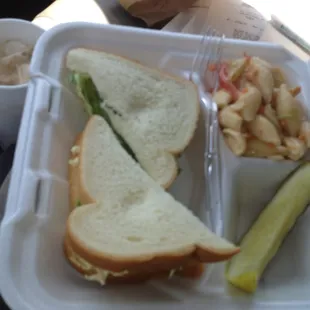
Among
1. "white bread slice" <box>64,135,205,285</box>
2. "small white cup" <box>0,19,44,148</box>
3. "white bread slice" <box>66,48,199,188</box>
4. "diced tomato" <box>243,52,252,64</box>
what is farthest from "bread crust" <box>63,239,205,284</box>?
"diced tomato" <box>243,52,252,64</box>

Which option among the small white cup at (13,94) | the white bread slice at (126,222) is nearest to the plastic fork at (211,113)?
the white bread slice at (126,222)

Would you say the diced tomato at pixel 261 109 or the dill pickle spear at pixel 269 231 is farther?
the diced tomato at pixel 261 109

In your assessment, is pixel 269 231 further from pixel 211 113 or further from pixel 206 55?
pixel 206 55

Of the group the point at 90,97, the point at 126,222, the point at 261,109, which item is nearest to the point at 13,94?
the point at 90,97

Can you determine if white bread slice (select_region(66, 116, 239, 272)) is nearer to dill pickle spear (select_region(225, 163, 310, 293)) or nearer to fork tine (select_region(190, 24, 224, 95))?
dill pickle spear (select_region(225, 163, 310, 293))

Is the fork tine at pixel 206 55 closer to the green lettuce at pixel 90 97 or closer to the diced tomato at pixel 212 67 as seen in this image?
the diced tomato at pixel 212 67
